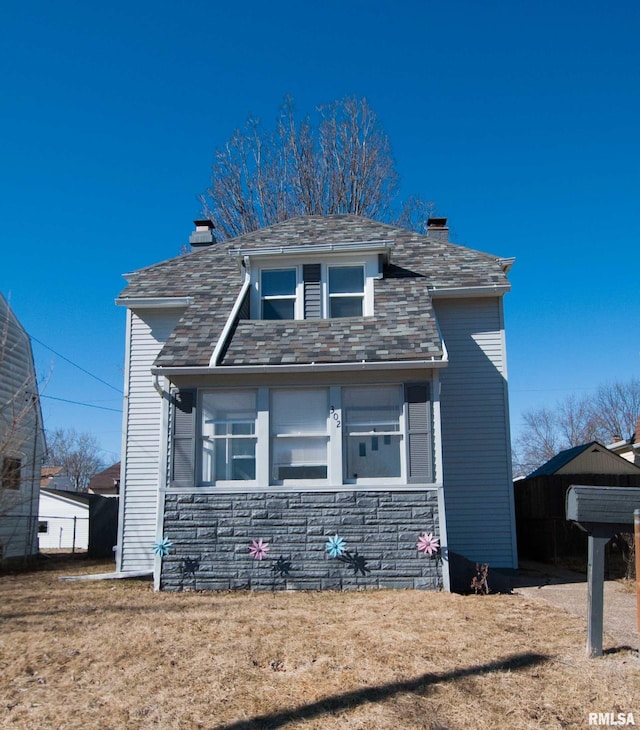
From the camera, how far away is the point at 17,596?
1034 cm

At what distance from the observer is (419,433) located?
34.7 feet

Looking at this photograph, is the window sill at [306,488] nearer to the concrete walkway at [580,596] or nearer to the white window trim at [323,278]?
the concrete walkway at [580,596]

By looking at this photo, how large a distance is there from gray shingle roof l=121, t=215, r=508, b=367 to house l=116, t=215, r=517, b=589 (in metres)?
0.05

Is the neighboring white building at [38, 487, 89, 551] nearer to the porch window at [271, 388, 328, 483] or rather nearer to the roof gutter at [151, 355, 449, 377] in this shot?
the roof gutter at [151, 355, 449, 377]

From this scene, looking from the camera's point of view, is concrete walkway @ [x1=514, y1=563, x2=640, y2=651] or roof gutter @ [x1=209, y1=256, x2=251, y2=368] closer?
concrete walkway @ [x1=514, y1=563, x2=640, y2=651]

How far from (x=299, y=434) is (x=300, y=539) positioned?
1605 mm

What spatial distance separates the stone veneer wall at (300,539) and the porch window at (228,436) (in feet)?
1.41

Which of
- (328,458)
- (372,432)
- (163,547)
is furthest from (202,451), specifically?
(372,432)

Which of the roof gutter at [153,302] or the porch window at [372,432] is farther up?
the roof gutter at [153,302]

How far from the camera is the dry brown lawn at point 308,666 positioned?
5.08m

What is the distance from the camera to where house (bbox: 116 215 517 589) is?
10.4 metres

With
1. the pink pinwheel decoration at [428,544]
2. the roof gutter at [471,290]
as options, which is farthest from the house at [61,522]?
the pink pinwheel decoration at [428,544]

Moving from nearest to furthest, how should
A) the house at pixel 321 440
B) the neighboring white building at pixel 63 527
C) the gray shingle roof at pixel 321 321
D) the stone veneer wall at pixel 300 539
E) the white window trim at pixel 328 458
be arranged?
the stone veneer wall at pixel 300 539 < the house at pixel 321 440 < the white window trim at pixel 328 458 < the gray shingle roof at pixel 321 321 < the neighboring white building at pixel 63 527

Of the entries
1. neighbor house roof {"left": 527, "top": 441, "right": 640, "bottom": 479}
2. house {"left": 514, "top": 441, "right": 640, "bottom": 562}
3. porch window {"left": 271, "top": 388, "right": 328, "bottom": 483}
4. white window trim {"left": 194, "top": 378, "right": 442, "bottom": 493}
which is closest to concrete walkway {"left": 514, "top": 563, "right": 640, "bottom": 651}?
house {"left": 514, "top": 441, "right": 640, "bottom": 562}
